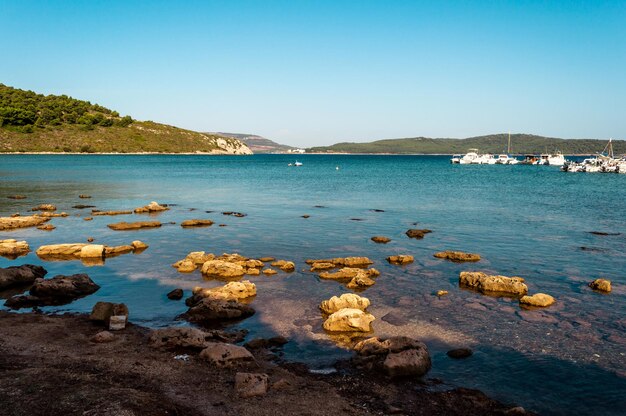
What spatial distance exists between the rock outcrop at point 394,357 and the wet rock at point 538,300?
8608 mm

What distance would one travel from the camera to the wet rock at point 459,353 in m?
15.8

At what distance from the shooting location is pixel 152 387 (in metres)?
12.6

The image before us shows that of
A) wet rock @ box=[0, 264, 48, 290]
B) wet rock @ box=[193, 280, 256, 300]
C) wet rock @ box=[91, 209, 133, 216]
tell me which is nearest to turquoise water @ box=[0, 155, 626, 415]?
wet rock @ box=[193, 280, 256, 300]

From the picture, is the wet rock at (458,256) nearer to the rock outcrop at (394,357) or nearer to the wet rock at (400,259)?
the wet rock at (400,259)

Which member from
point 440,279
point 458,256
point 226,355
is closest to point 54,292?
point 226,355

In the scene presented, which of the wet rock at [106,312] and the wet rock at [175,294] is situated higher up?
the wet rock at [106,312]

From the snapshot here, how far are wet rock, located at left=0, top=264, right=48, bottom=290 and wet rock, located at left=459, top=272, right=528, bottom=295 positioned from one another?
23.3 m

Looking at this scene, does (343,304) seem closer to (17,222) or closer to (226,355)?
(226,355)

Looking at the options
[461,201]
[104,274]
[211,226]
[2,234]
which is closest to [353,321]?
[104,274]

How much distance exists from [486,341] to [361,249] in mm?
16171

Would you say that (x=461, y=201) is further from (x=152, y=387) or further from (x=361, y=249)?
(x=152, y=387)

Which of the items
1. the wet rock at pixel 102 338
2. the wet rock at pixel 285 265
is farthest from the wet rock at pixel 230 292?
the wet rock at pixel 102 338

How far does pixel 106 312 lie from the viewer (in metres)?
18.4

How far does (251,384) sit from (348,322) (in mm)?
6299
